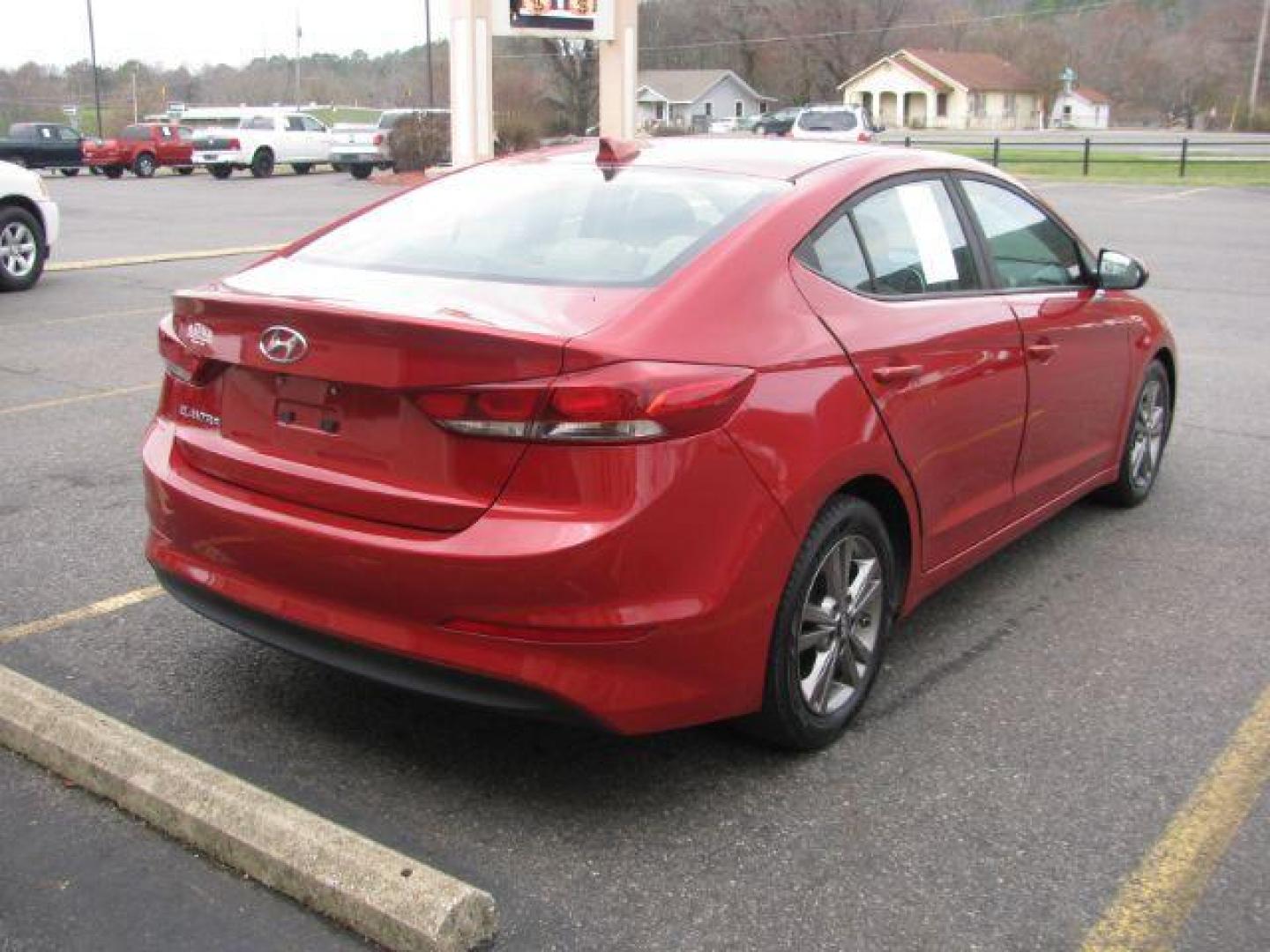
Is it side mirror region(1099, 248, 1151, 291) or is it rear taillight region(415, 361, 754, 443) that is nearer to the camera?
rear taillight region(415, 361, 754, 443)

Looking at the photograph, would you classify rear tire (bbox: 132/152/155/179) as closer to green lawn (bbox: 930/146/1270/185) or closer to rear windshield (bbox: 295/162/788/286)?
green lawn (bbox: 930/146/1270/185)

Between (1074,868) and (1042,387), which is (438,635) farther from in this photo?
(1042,387)

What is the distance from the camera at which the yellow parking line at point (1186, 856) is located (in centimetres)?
281

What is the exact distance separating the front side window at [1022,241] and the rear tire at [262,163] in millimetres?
36816

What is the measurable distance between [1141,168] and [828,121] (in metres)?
9.25

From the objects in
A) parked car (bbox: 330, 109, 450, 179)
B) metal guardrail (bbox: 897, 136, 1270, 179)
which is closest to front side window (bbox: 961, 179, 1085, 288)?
metal guardrail (bbox: 897, 136, 1270, 179)

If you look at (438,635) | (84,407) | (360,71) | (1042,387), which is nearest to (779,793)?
(438,635)

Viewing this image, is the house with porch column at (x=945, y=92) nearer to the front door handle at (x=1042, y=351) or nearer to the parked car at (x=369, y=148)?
the parked car at (x=369, y=148)

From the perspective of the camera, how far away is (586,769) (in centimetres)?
348

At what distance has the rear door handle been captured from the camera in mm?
3598

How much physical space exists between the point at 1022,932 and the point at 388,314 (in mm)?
1937

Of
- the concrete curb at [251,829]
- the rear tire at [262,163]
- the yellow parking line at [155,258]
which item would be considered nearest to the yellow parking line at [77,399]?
the concrete curb at [251,829]

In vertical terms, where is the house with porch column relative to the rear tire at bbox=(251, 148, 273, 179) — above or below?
above

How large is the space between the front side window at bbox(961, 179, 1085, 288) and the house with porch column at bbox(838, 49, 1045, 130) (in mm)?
95138
